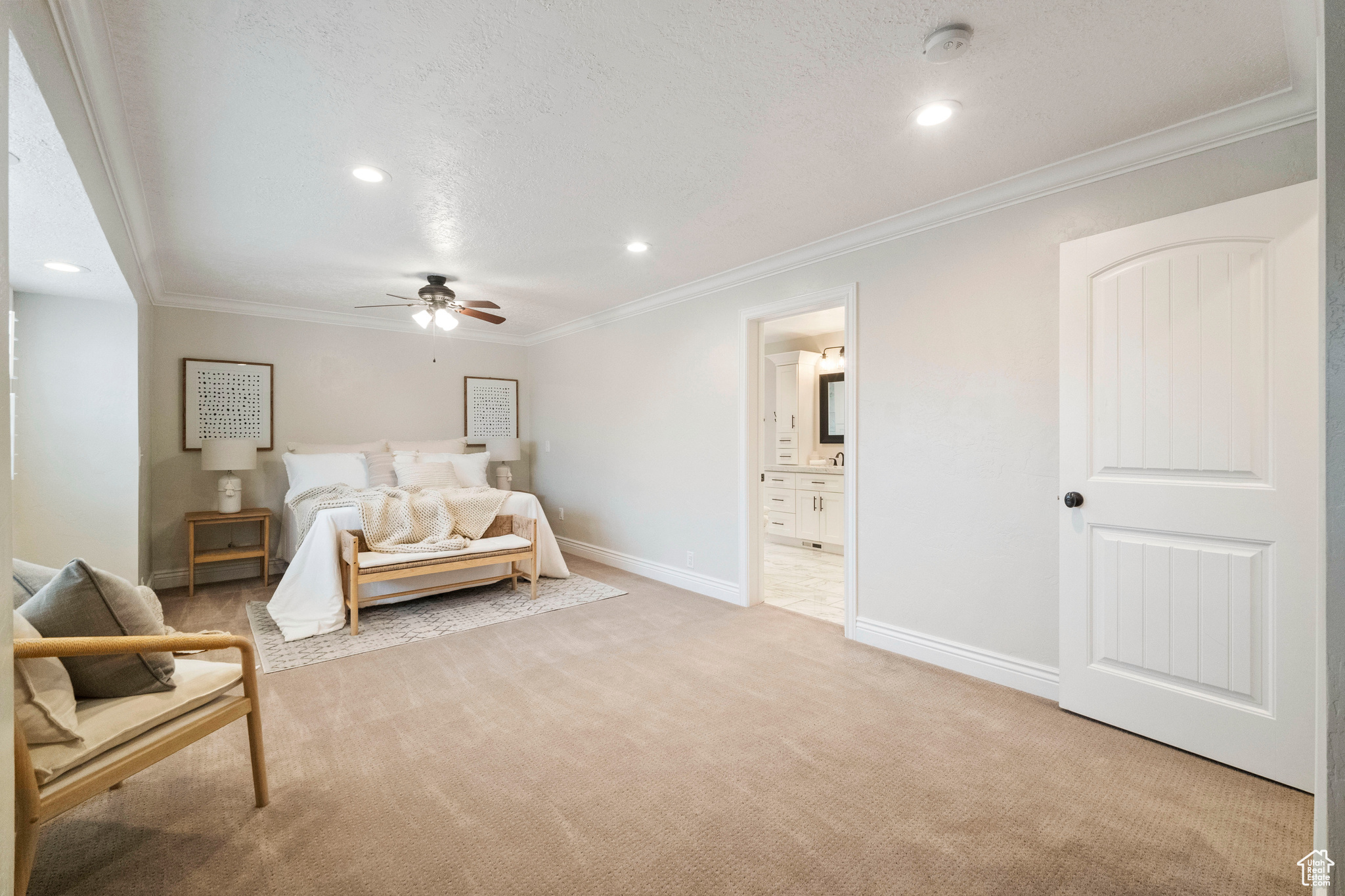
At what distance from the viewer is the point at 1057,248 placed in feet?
8.21

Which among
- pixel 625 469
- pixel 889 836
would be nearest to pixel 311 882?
pixel 889 836

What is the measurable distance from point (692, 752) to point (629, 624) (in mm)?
1492

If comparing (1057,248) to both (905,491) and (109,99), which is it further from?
(109,99)

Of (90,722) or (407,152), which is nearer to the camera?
(90,722)

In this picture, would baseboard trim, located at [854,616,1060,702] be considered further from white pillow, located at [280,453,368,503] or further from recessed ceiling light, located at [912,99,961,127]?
white pillow, located at [280,453,368,503]

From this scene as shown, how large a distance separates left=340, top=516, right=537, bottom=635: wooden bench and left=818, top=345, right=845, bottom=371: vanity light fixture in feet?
12.3

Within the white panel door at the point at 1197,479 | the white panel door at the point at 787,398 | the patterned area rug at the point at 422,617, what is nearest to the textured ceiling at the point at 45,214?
the patterned area rug at the point at 422,617

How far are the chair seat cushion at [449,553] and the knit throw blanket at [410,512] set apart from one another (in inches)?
1.6

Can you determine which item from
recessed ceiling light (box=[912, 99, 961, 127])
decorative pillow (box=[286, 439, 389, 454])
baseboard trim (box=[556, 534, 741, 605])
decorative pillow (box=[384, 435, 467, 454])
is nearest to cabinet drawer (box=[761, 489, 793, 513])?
baseboard trim (box=[556, 534, 741, 605])

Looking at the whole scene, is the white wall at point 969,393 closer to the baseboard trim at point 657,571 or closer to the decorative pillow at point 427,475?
the baseboard trim at point 657,571

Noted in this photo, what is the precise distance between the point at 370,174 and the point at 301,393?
343cm

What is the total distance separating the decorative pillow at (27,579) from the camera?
162 cm

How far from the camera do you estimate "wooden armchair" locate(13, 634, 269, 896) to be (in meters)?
1.23

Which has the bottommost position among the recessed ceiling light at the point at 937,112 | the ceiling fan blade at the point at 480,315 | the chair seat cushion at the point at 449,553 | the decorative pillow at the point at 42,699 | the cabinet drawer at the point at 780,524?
the cabinet drawer at the point at 780,524
